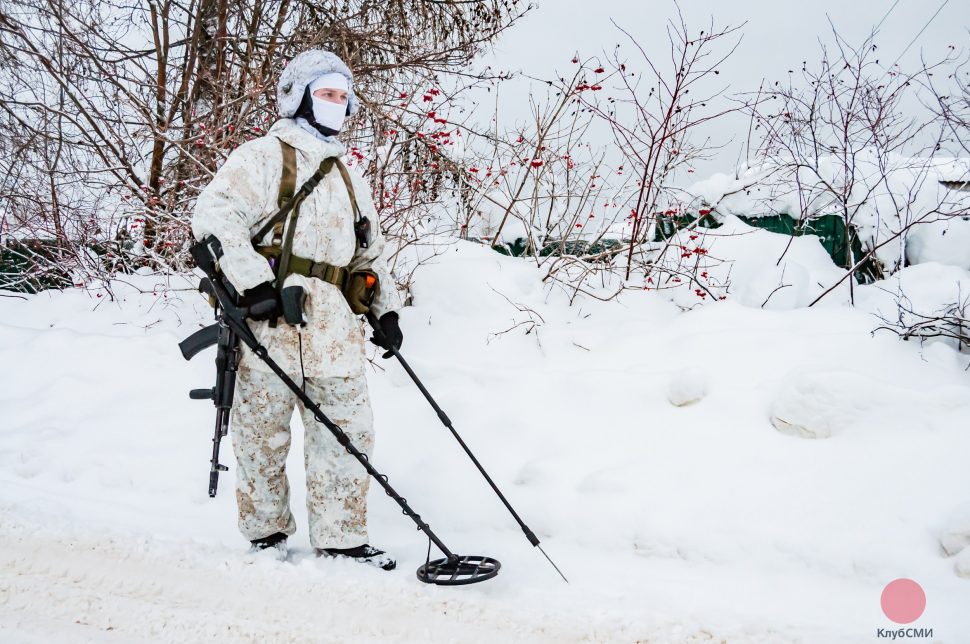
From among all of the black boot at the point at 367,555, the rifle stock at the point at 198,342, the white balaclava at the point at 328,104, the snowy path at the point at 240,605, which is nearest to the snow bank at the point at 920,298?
the snowy path at the point at 240,605

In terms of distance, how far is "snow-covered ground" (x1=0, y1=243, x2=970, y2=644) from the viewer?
2.68 meters

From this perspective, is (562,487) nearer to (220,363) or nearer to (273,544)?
(273,544)

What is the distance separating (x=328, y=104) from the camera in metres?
3.12

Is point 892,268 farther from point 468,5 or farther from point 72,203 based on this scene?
point 72,203

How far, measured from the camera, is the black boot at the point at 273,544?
10.5ft

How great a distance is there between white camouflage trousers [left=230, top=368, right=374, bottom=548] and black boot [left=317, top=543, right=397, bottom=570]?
0.09 feet

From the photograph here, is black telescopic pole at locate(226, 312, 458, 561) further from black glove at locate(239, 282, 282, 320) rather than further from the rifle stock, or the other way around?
the rifle stock

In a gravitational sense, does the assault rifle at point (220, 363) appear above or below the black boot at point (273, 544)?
above

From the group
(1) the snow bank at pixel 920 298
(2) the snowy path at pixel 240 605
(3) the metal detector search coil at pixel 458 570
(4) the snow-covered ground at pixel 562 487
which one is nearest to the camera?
(2) the snowy path at pixel 240 605

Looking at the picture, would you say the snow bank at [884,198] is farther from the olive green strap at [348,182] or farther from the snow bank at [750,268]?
the olive green strap at [348,182]

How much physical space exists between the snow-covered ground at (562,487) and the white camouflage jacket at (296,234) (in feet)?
2.88

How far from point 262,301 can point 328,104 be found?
87 centimetres

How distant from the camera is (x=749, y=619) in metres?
2.61

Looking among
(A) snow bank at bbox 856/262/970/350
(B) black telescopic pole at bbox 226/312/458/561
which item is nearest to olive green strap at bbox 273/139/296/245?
(B) black telescopic pole at bbox 226/312/458/561
